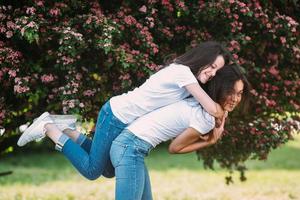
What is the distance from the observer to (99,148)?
14.8 feet

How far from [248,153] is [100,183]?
609 cm

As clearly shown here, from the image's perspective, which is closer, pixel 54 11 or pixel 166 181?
pixel 54 11

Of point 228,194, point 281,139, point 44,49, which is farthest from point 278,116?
point 228,194

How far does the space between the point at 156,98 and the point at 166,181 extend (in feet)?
28.1

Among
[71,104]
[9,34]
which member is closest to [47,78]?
[71,104]

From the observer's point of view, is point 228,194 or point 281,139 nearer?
point 281,139

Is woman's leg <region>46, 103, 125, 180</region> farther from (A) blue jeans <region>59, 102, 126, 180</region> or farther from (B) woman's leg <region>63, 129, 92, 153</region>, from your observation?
(B) woman's leg <region>63, 129, 92, 153</region>

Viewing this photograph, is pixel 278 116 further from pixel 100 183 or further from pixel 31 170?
pixel 31 170

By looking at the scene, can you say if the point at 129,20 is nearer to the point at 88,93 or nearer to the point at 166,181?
the point at 88,93

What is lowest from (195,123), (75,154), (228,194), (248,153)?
(228,194)

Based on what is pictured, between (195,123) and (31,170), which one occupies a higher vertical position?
(195,123)

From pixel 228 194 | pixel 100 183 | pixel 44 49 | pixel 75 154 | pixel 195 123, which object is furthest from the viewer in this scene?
pixel 100 183

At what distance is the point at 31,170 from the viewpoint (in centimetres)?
1509

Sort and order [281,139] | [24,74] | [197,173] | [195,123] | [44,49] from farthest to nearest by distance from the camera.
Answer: [197,173] < [281,139] < [44,49] < [24,74] < [195,123]
